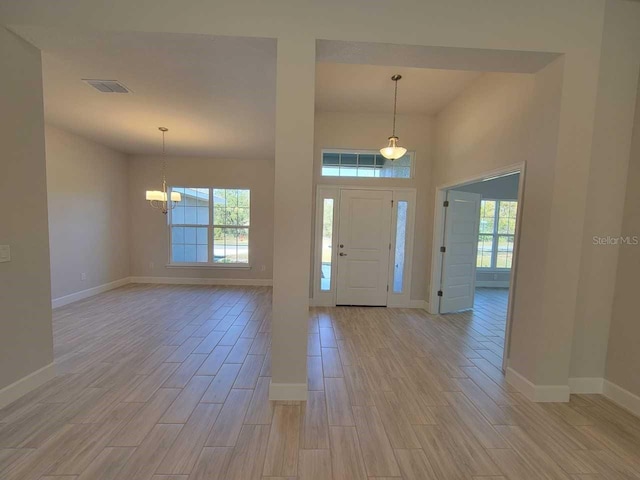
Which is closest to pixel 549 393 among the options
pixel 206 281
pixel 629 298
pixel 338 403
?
pixel 629 298

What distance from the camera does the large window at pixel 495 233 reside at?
22.1 feet

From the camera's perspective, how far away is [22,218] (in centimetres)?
208

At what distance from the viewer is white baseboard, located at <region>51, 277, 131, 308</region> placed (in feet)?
14.1

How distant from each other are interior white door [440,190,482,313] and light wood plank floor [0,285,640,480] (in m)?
1.27

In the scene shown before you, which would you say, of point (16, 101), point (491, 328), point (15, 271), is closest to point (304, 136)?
point (16, 101)

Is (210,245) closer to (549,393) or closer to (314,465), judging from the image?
(314,465)

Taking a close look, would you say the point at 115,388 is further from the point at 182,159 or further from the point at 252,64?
the point at 182,159

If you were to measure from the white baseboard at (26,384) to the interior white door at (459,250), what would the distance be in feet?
15.8

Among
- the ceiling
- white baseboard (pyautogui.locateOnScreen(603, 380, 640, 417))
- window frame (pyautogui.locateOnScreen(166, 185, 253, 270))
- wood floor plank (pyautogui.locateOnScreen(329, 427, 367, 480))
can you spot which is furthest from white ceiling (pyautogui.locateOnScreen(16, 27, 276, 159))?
white baseboard (pyautogui.locateOnScreen(603, 380, 640, 417))

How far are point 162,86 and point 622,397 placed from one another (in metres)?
5.16

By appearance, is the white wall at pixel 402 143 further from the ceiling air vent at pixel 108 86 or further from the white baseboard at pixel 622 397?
the ceiling air vent at pixel 108 86

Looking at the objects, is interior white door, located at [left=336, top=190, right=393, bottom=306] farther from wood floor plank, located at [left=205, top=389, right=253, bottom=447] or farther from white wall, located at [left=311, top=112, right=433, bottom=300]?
wood floor plank, located at [left=205, top=389, right=253, bottom=447]

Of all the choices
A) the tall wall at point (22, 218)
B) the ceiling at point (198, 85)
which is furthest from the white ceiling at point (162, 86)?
the tall wall at point (22, 218)

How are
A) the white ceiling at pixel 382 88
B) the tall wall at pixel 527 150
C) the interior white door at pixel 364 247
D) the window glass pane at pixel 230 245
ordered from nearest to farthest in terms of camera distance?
the tall wall at pixel 527 150
the white ceiling at pixel 382 88
the interior white door at pixel 364 247
the window glass pane at pixel 230 245
